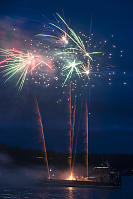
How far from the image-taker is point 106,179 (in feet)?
237

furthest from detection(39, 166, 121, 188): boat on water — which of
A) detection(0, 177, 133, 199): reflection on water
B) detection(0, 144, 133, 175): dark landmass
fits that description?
detection(0, 144, 133, 175): dark landmass

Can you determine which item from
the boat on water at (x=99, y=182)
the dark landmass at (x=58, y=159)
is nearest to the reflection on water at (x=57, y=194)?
the boat on water at (x=99, y=182)

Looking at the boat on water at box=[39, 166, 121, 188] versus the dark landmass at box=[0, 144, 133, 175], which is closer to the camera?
the boat on water at box=[39, 166, 121, 188]

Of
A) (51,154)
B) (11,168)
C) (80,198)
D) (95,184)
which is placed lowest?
(80,198)

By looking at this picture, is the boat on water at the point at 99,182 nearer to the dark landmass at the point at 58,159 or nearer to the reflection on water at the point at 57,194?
the reflection on water at the point at 57,194

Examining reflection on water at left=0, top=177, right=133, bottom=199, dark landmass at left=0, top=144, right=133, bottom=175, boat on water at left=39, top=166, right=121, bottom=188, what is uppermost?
dark landmass at left=0, top=144, right=133, bottom=175

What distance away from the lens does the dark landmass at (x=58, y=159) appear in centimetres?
12095

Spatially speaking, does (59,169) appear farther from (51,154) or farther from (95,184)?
(95,184)

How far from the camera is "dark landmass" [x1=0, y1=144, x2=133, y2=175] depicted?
397 feet

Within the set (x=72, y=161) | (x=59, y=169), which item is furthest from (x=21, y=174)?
(x=72, y=161)

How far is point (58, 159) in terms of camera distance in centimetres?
12644

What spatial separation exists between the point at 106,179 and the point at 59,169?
158 feet

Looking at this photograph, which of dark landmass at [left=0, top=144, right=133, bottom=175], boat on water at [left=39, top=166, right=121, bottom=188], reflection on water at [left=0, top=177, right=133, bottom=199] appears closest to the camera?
reflection on water at [left=0, top=177, right=133, bottom=199]

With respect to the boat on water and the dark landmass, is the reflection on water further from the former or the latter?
the dark landmass
